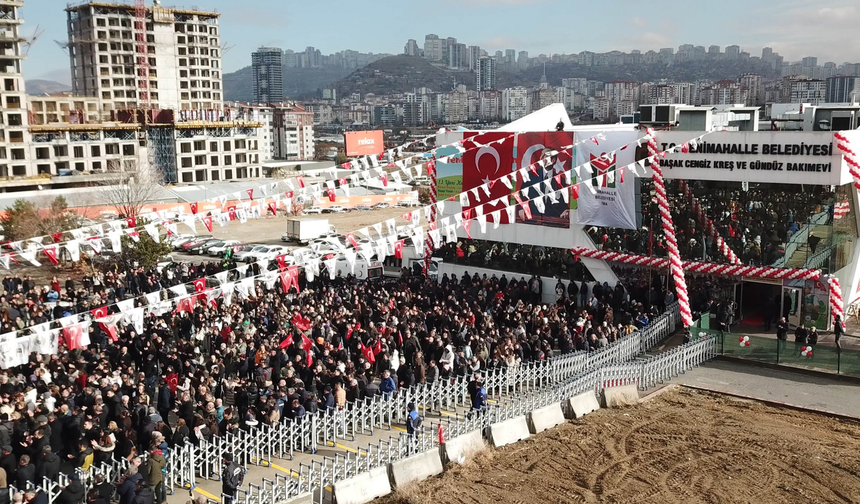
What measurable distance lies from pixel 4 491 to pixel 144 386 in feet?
16.3

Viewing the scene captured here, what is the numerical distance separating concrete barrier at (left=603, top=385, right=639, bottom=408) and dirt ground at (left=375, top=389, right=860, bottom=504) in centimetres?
29

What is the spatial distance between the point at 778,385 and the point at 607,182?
389 inches

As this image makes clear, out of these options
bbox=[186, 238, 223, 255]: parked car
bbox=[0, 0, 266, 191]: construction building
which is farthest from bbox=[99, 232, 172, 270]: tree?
bbox=[0, 0, 266, 191]: construction building

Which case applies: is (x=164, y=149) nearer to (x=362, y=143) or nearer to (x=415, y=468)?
(x=362, y=143)

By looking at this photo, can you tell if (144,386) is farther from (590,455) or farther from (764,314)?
(764,314)

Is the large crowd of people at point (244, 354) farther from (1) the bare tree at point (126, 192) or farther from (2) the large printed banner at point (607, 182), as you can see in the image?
(1) the bare tree at point (126, 192)

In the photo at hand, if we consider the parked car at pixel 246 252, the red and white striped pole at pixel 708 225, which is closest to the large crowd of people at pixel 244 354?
the red and white striped pole at pixel 708 225

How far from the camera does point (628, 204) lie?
2825 centimetres

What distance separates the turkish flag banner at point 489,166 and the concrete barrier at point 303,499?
1922cm

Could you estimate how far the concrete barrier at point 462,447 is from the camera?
50.9 feet

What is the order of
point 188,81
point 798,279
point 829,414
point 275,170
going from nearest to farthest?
point 829,414 < point 798,279 < point 275,170 < point 188,81

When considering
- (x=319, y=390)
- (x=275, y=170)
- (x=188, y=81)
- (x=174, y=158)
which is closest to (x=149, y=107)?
(x=174, y=158)

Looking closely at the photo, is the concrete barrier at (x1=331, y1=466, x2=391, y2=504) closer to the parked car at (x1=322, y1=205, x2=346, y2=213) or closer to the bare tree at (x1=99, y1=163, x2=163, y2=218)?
the bare tree at (x1=99, y1=163, x2=163, y2=218)

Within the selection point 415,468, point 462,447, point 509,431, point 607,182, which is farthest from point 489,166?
point 415,468
